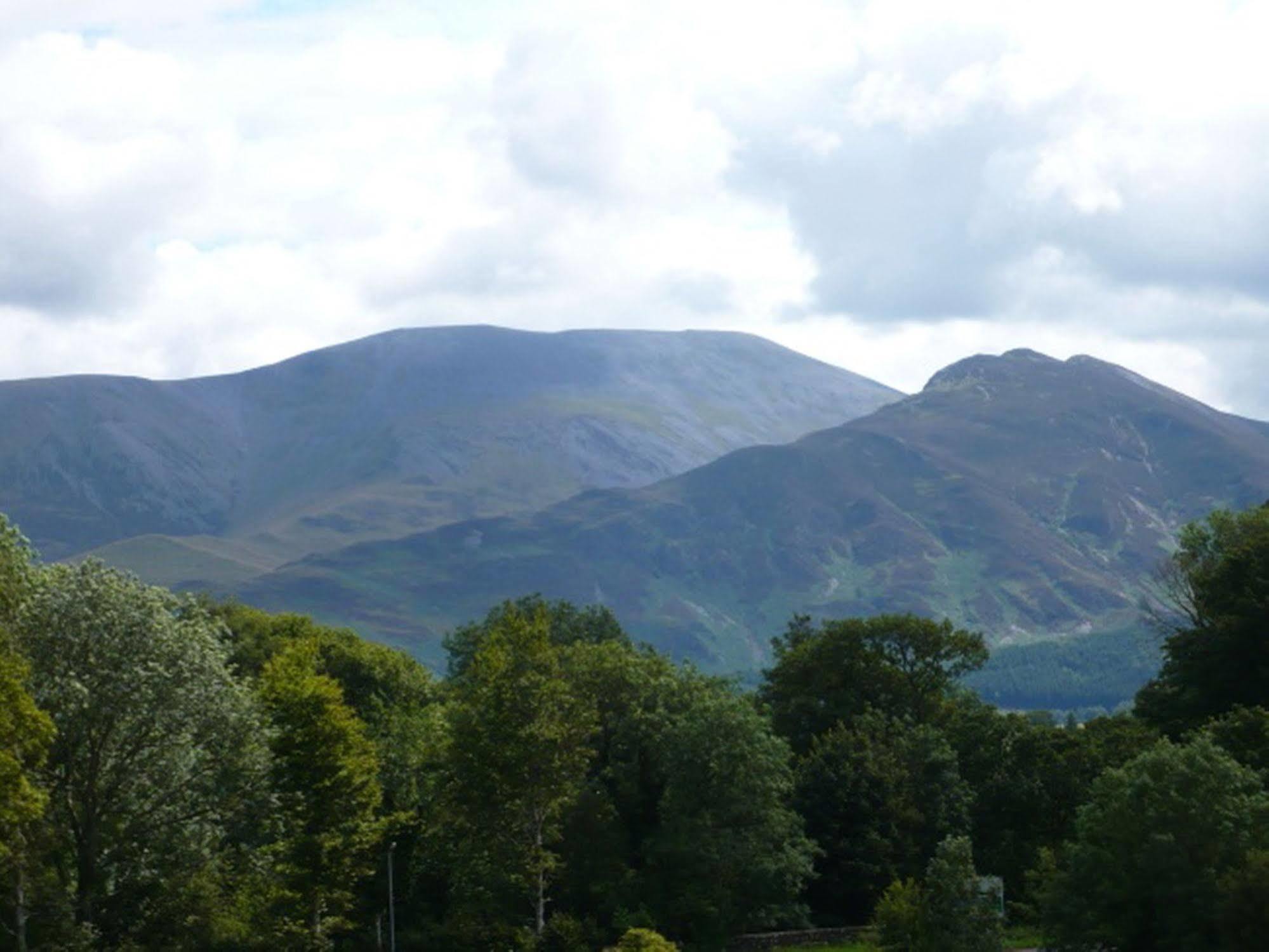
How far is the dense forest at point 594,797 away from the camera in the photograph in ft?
183

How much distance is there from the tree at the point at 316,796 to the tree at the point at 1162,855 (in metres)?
29.3

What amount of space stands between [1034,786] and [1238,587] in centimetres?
1444

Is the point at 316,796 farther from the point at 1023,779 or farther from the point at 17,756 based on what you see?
the point at 1023,779

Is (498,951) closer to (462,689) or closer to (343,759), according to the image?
(343,759)

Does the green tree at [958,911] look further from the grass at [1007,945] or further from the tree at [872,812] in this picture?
the tree at [872,812]

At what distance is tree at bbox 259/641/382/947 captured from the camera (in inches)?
2793

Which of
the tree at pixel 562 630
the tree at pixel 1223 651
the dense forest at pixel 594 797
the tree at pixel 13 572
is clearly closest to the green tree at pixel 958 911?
the dense forest at pixel 594 797

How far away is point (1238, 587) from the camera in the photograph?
79.8 m

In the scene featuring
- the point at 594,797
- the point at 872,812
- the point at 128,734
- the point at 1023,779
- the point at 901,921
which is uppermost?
the point at 128,734

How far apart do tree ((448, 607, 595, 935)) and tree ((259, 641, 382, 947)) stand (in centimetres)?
446

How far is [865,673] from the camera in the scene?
4006 inches

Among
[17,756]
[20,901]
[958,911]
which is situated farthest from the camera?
[20,901]

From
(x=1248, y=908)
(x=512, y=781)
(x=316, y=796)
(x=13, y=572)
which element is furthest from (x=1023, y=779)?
(x=13, y=572)

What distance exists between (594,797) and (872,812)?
14.1m
